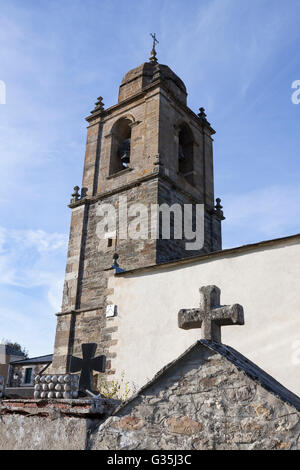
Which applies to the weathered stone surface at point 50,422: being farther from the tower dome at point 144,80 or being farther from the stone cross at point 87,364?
the tower dome at point 144,80

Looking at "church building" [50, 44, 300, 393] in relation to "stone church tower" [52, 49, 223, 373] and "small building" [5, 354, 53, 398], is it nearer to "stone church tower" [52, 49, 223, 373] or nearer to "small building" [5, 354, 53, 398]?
"stone church tower" [52, 49, 223, 373]

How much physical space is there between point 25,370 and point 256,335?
865 inches

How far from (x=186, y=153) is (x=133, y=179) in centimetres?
347

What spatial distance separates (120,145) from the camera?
1631 centimetres

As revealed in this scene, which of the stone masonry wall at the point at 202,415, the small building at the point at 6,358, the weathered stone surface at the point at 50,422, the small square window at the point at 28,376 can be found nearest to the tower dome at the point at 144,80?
the weathered stone surface at the point at 50,422

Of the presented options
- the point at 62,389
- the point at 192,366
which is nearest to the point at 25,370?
the point at 62,389

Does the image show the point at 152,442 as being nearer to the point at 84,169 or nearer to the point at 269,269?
the point at 269,269

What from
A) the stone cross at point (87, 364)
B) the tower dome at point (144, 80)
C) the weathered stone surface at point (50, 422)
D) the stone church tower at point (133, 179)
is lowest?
the weathered stone surface at point (50, 422)

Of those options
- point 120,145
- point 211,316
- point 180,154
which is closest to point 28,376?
point 120,145

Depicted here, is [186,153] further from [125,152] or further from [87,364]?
[87,364]

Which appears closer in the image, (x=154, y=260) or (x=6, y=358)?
(x=154, y=260)

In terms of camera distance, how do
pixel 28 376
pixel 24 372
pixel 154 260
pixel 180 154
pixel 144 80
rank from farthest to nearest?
pixel 24 372 < pixel 28 376 < pixel 144 80 < pixel 180 154 < pixel 154 260

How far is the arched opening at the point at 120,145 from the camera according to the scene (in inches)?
610

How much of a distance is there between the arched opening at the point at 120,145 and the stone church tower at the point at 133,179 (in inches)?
1.6
